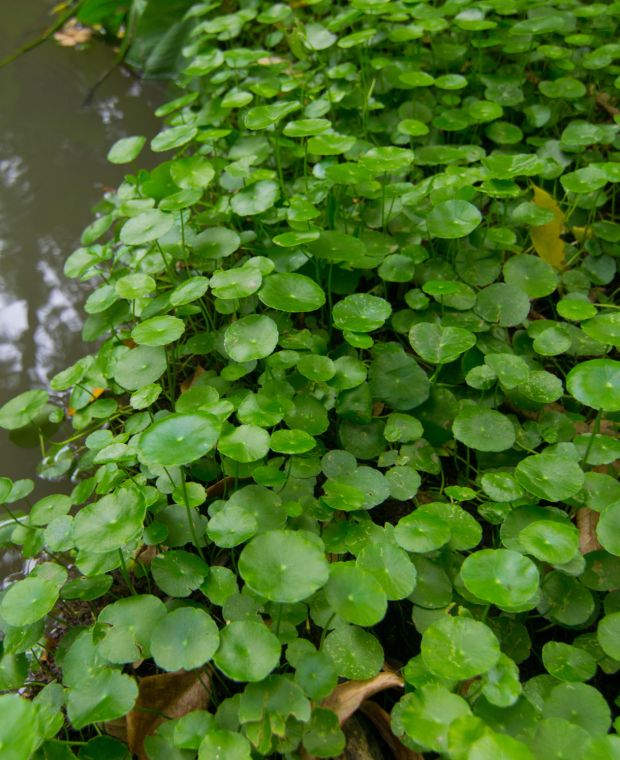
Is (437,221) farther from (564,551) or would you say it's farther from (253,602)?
(253,602)

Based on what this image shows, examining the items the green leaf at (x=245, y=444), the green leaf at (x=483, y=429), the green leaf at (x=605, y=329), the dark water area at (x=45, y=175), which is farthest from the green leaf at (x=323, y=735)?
the dark water area at (x=45, y=175)

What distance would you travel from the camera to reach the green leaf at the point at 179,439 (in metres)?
1.11

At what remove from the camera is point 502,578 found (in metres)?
1.07

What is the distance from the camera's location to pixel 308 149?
1802 millimetres

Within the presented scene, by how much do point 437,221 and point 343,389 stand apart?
0.51m

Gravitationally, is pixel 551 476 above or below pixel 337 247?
below

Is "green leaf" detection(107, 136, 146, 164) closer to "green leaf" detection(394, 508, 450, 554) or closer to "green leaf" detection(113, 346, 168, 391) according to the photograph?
"green leaf" detection(113, 346, 168, 391)

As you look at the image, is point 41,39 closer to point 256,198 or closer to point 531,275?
point 256,198

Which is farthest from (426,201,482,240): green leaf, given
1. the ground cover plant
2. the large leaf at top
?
the large leaf at top

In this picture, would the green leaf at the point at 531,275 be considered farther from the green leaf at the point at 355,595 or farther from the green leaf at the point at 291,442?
the green leaf at the point at 355,595

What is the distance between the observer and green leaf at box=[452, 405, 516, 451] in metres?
1.35

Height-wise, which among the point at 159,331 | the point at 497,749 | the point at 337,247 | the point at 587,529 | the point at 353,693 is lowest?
the point at 587,529

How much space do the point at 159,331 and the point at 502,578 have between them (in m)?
0.87

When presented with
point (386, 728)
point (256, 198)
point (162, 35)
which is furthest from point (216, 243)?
point (162, 35)
